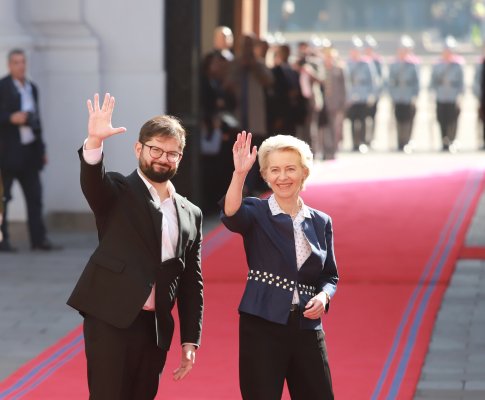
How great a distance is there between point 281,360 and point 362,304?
4890mm

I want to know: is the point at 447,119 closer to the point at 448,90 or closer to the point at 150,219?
the point at 448,90

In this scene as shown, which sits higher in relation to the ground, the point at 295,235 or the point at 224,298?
the point at 295,235

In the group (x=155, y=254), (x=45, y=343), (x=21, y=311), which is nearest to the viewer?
(x=155, y=254)

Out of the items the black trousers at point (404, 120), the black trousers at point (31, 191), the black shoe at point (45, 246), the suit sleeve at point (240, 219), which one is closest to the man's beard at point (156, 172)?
the suit sleeve at point (240, 219)

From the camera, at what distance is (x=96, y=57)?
14625 mm

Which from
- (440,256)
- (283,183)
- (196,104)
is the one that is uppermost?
(283,183)

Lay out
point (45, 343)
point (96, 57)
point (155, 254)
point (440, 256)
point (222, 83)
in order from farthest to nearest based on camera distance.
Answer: point (222, 83) → point (96, 57) → point (440, 256) → point (45, 343) → point (155, 254)

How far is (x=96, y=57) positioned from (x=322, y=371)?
9551 millimetres

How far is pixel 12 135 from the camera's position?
12.6 m

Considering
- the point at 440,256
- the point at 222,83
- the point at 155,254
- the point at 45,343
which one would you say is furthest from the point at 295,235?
the point at 222,83

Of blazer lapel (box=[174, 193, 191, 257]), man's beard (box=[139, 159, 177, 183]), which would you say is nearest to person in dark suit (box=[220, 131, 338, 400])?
blazer lapel (box=[174, 193, 191, 257])

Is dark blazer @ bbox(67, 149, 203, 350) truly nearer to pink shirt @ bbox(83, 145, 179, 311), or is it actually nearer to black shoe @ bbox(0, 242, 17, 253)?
pink shirt @ bbox(83, 145, 179, 311)

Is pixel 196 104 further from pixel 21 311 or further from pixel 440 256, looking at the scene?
pixel 21 311

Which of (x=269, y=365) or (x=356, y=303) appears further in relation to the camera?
(x=356, y=303)
